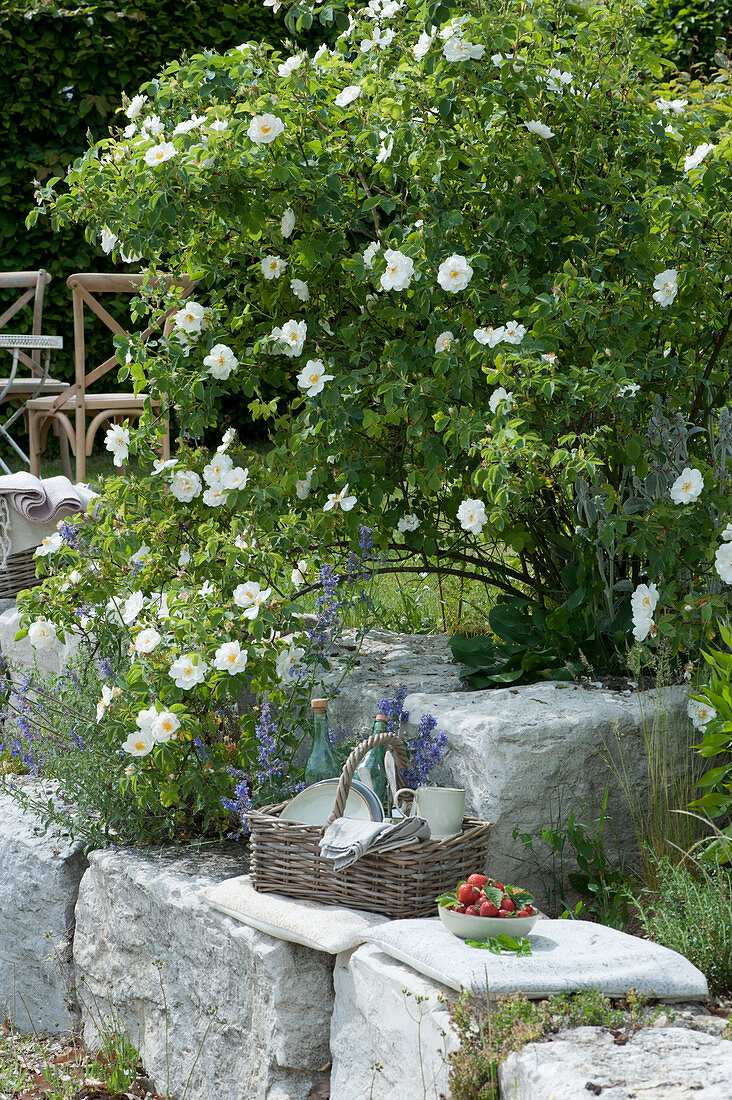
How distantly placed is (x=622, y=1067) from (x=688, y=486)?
1351mm

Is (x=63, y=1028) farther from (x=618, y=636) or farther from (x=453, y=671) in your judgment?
(x=618, y=636)

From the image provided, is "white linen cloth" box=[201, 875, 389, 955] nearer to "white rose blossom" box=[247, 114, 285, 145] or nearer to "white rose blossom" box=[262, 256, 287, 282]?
"white rose blossom" box=[262, 256, 287, 282]

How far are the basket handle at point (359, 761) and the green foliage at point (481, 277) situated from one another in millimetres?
532

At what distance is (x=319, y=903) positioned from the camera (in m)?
2.31

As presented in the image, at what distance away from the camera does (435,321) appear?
8.84 ft

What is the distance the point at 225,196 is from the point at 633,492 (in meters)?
1.22

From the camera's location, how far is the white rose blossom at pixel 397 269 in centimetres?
256

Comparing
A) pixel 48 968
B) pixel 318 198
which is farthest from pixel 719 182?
pixel 48 968

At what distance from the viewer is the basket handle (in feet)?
7.30

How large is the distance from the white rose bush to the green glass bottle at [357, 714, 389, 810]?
0.89ft

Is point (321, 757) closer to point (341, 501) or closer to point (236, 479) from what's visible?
point (341, 501)

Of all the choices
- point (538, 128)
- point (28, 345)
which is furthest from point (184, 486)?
point (28, 345)

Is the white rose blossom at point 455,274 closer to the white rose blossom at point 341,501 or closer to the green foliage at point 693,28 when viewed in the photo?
the white rose blossom at point 341,501

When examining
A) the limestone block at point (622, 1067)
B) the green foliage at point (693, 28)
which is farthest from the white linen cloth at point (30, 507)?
the green foliage at point (693, 28)
